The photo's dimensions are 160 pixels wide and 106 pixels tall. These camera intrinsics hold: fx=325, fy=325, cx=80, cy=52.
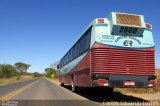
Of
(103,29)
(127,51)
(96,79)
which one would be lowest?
(96,79)

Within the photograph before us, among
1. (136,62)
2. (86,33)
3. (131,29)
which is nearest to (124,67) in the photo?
Result: (136,62)

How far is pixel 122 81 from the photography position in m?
15.3

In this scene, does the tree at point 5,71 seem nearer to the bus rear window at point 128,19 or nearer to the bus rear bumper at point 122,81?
the bus rear window at point 128,19

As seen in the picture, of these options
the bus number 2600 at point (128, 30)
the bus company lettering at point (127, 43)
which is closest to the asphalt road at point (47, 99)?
the bus company lettering at point (127, 43)

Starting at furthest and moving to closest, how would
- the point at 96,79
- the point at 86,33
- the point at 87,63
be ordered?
the point at 86,33 → the point at 87,63 → the point at 96,79

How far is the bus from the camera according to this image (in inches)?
597

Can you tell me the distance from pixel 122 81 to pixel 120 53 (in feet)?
4.34

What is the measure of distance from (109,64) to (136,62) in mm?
1373

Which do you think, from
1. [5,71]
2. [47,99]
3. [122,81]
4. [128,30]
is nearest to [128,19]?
[128,30]

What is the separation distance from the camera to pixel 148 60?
1566cm

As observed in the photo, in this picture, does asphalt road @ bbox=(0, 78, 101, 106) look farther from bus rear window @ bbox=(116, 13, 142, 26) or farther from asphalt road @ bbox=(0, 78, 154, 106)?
bus rear window @ bbox=(116, 13, 142, 26)

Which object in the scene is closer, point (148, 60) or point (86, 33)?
point (148, 60)

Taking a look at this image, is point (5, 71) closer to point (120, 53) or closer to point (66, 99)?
point (66, 99)

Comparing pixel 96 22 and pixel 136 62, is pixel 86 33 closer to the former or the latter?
pixel 96 22
